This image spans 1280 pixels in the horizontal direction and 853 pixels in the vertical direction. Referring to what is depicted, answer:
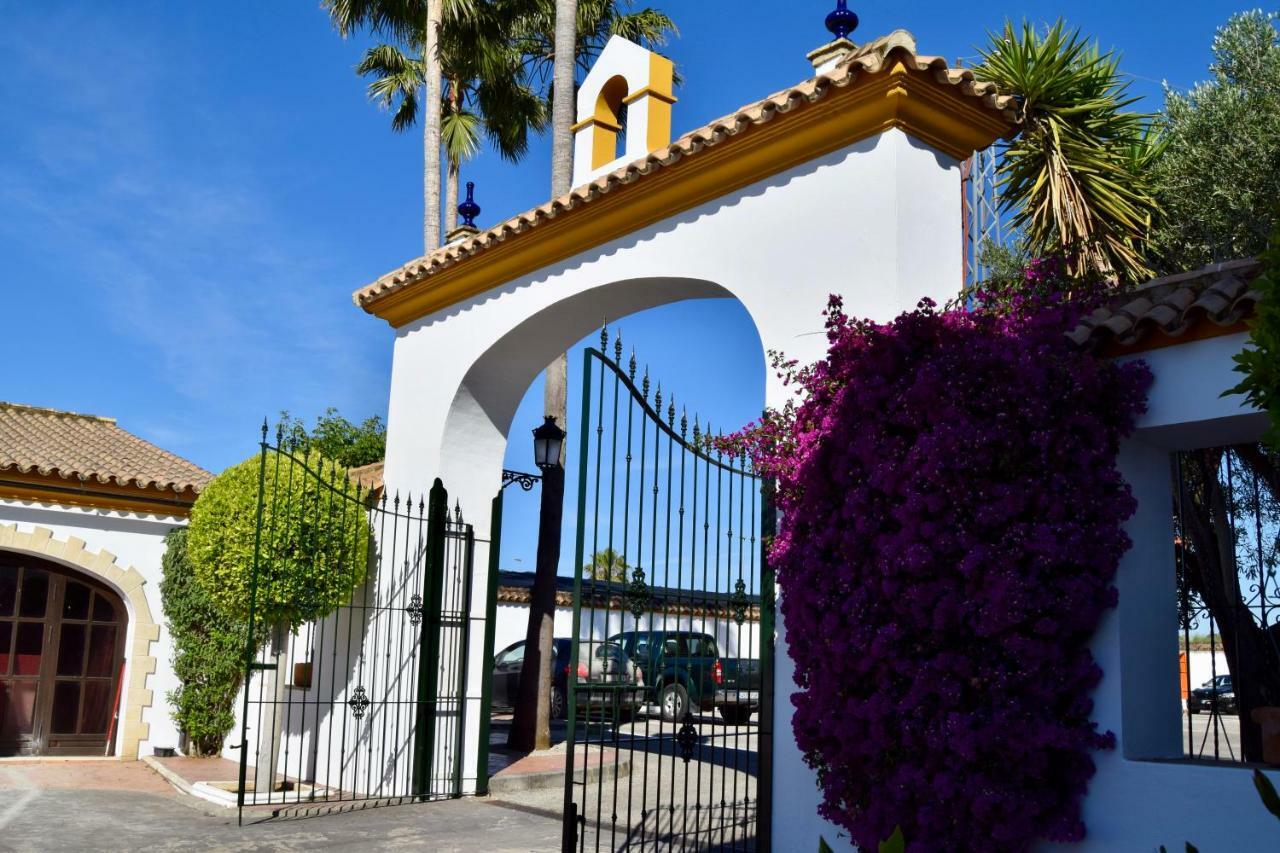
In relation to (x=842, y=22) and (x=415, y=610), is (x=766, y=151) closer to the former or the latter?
(x=842, y=22)

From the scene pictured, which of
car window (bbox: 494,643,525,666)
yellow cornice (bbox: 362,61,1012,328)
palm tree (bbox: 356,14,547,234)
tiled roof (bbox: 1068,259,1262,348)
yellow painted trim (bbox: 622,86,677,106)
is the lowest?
car window (bbox: 494,643,525,666)

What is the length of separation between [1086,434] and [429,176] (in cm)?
1056

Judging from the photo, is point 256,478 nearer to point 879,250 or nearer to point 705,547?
point 705,547

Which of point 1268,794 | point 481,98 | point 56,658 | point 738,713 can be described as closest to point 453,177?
point 481,98

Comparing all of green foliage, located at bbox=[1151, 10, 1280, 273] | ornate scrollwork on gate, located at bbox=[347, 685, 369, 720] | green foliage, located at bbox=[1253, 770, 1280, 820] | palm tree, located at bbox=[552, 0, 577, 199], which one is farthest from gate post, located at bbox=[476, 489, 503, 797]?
green foliage, located at bbox=[1151, 10, 1280, 273]

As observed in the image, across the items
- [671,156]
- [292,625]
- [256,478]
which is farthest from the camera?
[256,478]

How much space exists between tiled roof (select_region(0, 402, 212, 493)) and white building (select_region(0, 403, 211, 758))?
0.10 feet

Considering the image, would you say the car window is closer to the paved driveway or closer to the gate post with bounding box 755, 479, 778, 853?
the paved driveway

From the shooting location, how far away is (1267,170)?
10766 mm

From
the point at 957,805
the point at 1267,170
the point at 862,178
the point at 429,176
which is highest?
the point at 429,176

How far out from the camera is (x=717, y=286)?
7203mm

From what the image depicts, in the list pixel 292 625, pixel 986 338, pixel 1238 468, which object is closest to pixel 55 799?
pixel 292 625

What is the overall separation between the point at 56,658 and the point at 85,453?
254 centimetres

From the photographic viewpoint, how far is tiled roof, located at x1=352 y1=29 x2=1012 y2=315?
236 inches
